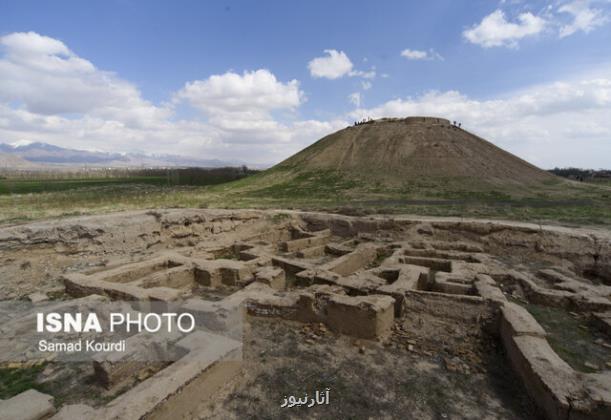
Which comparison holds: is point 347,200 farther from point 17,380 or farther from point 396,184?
point 17,380

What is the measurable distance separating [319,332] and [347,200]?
60.6 feet

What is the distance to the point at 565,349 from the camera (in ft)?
18.5

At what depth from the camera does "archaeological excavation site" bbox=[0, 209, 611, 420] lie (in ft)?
14.0

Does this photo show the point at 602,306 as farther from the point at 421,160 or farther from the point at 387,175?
the point at 421,160

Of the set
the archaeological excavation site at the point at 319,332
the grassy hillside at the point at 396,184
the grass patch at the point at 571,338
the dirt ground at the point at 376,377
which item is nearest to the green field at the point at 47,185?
the grassy hillside at the point at 396,184

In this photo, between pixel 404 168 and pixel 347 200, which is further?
pixel 404 168

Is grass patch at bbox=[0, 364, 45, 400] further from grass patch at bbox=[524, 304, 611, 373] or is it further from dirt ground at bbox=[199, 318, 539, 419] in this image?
grass patch at bbox=[524, 304, 611, 373]

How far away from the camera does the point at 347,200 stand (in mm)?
24281

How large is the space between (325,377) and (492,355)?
9.58 ft

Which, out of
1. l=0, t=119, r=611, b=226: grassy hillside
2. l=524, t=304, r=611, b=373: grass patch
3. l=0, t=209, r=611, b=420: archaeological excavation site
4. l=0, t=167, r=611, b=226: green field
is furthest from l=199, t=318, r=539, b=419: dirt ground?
l=0, t=119, r=611, b=226: grassy hillside

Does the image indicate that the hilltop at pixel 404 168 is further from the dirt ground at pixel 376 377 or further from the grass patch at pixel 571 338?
the dirt ground at pixel 376 377

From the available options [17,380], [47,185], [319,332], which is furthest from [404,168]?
[47,185]

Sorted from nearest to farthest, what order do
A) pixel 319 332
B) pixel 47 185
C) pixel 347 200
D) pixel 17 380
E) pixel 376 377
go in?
1. pixel 17 380
2. pixel 376 377
3. pixel 319 332
4. pixel 347 200
5. pixel 47 185

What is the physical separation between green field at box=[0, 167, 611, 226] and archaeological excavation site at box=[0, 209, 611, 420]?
183 inches
